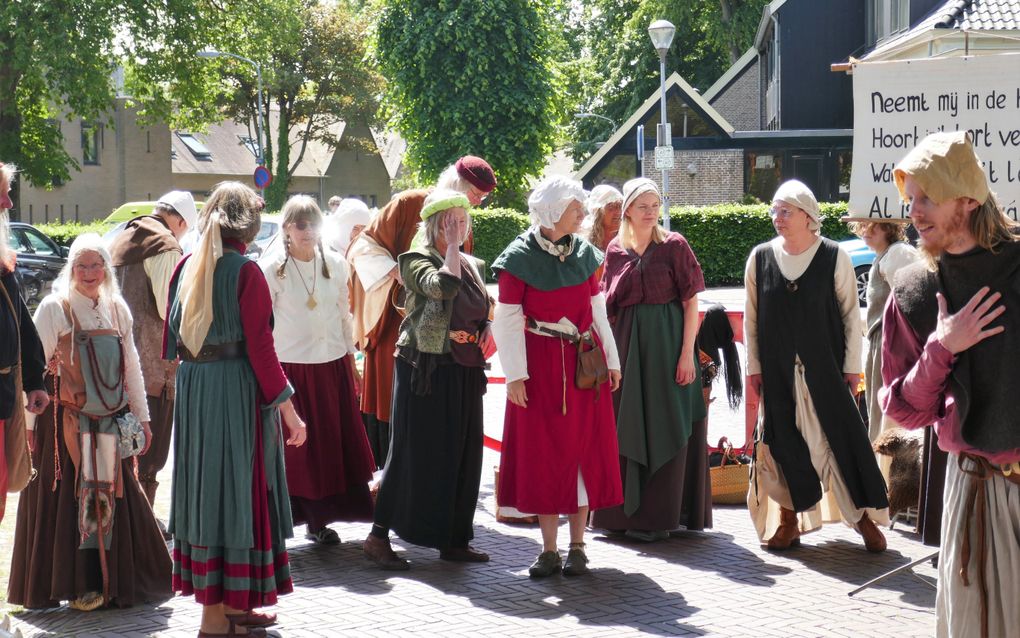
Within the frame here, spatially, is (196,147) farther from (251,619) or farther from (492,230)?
(251,619)

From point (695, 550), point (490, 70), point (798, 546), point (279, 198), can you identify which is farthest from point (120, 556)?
point (279, 198)

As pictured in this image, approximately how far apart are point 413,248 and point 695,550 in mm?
2325

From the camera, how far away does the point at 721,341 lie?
7672 mm

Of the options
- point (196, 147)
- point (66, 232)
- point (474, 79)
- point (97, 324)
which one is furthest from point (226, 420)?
point (196, 147)

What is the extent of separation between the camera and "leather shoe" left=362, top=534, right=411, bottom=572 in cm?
645

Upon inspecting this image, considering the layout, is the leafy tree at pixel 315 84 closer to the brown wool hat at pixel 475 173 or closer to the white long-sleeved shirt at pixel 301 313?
the brown wool hat at pixel 475 173

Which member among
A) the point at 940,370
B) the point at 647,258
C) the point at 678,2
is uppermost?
the point at 678,2

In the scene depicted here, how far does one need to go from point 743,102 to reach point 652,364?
3931 centimetres

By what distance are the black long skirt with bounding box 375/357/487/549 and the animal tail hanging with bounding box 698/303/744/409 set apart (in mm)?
1810

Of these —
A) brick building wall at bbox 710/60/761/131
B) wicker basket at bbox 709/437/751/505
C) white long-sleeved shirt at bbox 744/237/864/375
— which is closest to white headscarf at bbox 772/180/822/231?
white long-sleeved shirt at bbox 744/237/864/375

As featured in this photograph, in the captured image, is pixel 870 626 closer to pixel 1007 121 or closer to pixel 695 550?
pixel 695 550

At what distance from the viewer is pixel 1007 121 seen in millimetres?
5438

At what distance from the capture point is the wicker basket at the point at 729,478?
7.94m

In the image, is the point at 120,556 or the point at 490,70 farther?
the point at 490,70
